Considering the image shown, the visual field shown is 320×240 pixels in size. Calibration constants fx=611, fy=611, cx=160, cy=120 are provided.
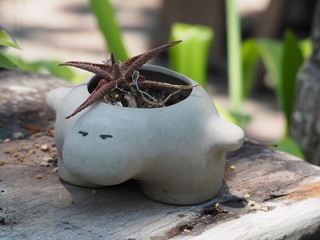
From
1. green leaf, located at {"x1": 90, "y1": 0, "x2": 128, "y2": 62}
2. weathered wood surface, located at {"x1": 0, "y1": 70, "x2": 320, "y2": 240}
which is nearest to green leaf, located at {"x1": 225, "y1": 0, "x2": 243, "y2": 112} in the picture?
green leaf, located at {"x1": 90, "y1": 0, "x2": 128, "y2": 62}

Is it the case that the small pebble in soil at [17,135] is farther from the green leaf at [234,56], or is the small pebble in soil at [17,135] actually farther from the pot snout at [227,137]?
the green leaf at [234,56]

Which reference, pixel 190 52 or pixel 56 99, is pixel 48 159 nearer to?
pixel 56 99

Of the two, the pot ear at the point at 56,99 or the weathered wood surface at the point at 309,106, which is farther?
the weathered wood surface at the point at 309,106

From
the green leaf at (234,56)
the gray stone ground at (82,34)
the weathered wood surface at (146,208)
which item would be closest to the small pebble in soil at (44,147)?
the weathered wood surface at (146,208)

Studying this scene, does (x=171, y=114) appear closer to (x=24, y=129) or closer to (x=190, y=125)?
(x=190, y=125)

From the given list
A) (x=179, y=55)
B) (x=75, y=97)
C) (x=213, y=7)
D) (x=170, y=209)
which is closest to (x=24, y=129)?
(x=75, y=97)
